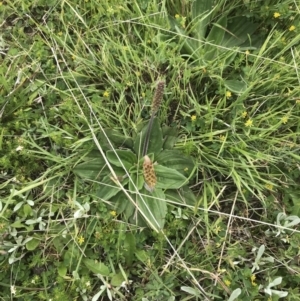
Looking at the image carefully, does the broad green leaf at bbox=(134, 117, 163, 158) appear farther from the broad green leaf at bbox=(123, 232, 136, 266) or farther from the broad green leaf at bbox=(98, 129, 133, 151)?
the broad green leaf at bbox=(123, 232, 136, 266)

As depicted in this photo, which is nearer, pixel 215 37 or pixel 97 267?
pixel 97 267

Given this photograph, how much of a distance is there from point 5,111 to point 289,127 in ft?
3.43

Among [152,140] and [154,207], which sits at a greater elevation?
[152,140]

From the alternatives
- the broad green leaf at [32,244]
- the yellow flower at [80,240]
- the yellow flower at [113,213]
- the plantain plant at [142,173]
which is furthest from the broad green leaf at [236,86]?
the broad green leaf at [32,244]

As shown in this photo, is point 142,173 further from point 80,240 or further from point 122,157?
point 80,240

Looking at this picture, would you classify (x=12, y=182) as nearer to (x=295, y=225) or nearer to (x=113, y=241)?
(x=113, y=241)

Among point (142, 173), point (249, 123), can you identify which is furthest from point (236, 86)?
point (142, 173)

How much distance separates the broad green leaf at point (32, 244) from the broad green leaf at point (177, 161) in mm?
500

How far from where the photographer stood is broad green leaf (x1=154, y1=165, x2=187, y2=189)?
1505mm

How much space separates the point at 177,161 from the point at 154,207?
0.18 meters

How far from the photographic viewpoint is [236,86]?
160 cm

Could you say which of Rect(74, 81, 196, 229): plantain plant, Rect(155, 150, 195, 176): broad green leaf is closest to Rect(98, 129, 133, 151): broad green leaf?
Rect(74, 81, 196, 229): plantain plant

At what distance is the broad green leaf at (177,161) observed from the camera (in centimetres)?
154

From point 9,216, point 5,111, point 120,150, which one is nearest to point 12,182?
point 9,216
